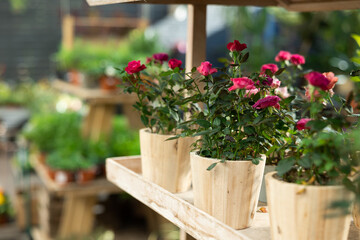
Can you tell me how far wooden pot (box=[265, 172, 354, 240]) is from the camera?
66 cm

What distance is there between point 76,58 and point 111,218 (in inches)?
49.8

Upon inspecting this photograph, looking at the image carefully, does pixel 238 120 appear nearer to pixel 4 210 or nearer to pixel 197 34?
pixel 197 34

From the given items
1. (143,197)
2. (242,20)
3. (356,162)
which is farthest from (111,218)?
(356,162)

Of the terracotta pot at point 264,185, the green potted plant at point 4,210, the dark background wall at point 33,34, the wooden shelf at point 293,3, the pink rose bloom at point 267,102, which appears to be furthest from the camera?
the dark background wall at point 33,34

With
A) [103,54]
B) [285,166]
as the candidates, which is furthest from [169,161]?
[103,54]

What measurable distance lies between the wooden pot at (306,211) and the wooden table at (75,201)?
197cm

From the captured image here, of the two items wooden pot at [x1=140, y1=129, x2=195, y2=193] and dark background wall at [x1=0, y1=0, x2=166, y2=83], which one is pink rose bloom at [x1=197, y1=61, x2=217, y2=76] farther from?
dark background wall at [x1=0, y1=0, x2=166, y2=83]

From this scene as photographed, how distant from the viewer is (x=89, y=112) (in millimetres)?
2752

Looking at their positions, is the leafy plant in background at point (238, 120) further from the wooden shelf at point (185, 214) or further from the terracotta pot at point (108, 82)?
the terracotta pot at point (108, 82)

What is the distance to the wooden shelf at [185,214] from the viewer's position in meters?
0.81

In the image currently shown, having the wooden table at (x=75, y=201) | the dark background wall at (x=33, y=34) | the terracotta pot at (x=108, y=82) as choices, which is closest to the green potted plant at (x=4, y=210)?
the wooden table at (x=75, y=201)

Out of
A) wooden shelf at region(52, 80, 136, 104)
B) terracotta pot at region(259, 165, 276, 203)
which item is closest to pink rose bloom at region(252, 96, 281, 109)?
terracotta pot at region(259, 165, 276, 203)

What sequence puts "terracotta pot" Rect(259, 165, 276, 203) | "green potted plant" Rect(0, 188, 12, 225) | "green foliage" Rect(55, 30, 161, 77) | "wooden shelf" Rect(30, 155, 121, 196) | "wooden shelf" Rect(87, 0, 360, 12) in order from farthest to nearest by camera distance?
"green potted plant" Rect(0, 188, 12, 225)
"green foliage" Rect(55, 30, 161, 77)
"wooden shelf" Rect(30, 155, 121, 196)
"wooden shelf" Rect(87, 0, 360, 12)
"terracotta pot" Rect(259, 165, 276, 203)

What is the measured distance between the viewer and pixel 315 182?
69cm
